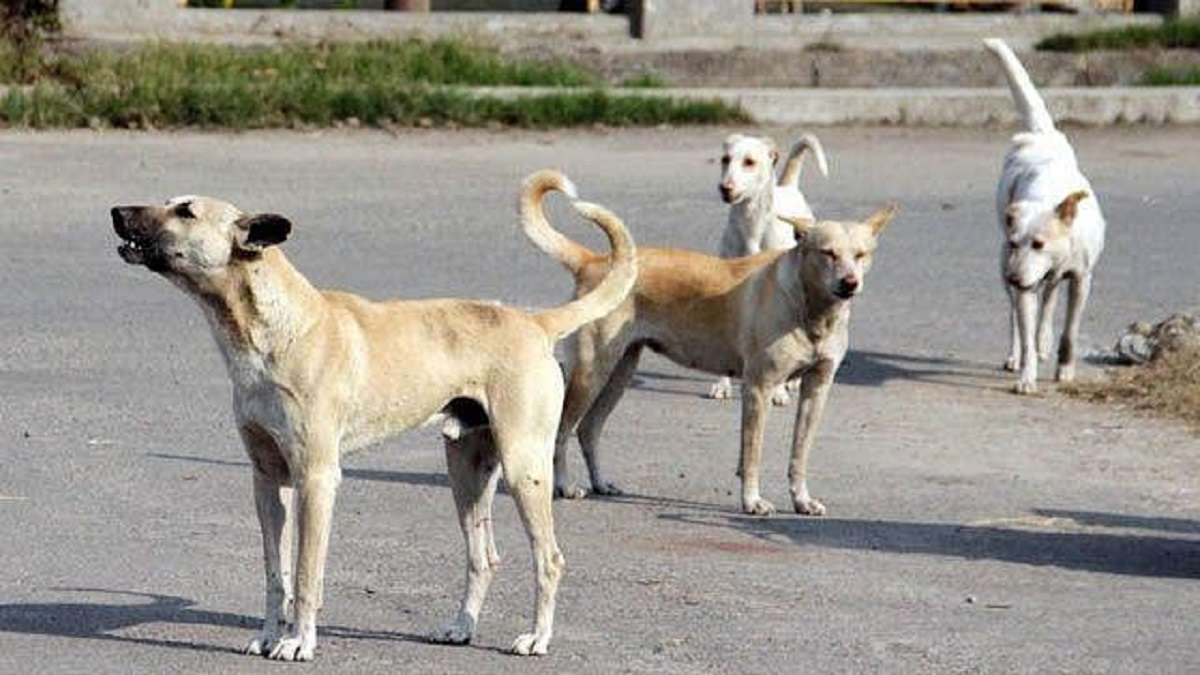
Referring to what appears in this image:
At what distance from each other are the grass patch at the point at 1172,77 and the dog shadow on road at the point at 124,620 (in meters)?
14.3

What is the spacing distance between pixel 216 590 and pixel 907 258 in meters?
7.91

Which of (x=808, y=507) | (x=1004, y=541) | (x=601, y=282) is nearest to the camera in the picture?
(x=601, y=282)

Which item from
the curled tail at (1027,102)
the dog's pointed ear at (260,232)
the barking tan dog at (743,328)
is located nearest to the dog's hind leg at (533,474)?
the dog's pointed ear at (260,232)

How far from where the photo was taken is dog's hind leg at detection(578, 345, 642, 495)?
1097cm

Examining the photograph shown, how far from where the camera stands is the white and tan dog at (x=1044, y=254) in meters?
13.5

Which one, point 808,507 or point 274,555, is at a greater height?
point 274,555

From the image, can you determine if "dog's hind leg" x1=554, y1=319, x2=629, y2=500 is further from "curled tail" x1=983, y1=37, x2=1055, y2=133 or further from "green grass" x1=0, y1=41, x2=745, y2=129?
"green grass" x1=0, y1=41, x2=745, y2=129

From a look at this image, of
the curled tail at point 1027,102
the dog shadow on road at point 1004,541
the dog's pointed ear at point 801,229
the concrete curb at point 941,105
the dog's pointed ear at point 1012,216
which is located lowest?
the concrete curb at point 941,105

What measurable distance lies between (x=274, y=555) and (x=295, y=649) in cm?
30

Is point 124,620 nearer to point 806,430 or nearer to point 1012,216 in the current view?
Answer: point 806,430

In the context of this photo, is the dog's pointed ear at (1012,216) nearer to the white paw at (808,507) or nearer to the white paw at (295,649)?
the white paw at (808,507)

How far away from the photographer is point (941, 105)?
20922mm

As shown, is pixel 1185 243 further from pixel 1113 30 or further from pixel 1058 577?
pixel 1058 577

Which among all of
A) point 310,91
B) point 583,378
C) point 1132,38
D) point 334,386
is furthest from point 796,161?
point 1132,38
